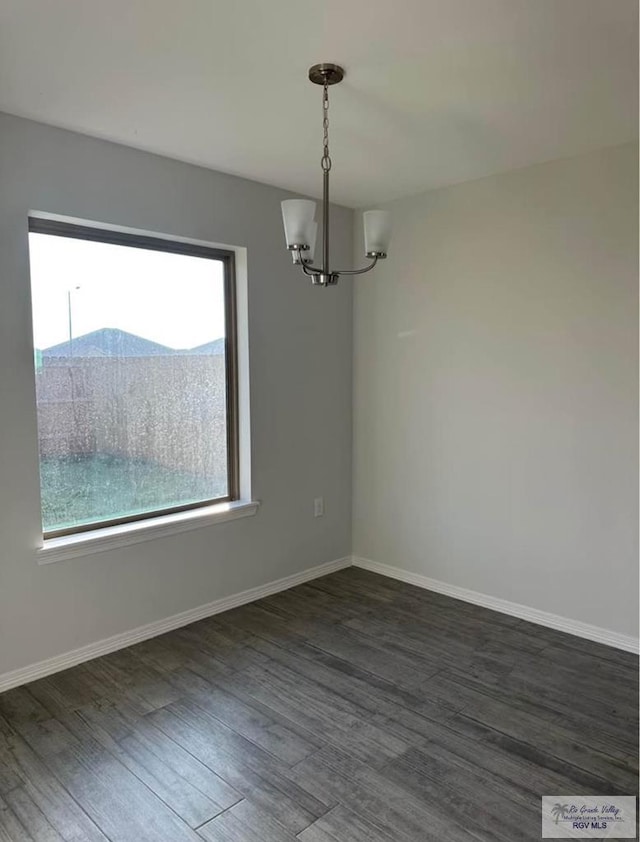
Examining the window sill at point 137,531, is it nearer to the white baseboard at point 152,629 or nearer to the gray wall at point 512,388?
the white baseboard at point 152,629

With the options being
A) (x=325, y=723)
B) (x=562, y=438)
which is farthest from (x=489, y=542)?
(x=325, y=723)

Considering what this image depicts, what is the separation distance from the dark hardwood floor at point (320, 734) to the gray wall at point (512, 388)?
18.2 inches

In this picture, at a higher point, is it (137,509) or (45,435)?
(45,435)

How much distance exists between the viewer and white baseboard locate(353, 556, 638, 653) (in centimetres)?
303

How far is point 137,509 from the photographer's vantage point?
3197 mm

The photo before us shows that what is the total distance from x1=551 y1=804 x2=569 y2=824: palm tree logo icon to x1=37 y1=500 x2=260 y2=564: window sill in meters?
2.11

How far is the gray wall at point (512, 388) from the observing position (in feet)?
9.73

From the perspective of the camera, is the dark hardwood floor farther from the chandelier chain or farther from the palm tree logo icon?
the chandelier chain

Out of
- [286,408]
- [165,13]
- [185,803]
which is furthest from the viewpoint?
[286,408]

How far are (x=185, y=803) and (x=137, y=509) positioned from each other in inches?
61.5

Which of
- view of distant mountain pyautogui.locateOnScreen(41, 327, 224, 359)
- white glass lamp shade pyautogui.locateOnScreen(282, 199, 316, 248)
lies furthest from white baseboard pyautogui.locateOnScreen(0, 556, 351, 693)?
white glass lamp shade pyautogui.locateOnScreen(282, 199, 316, 248)

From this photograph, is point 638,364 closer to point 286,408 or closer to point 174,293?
point 286,408

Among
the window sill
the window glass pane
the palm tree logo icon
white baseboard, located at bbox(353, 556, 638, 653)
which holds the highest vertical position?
the window glass pane

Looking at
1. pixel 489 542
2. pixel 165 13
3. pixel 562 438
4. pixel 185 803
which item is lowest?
pixel 185 803
